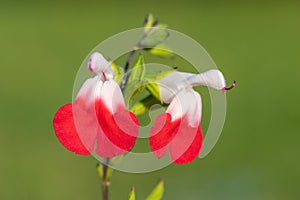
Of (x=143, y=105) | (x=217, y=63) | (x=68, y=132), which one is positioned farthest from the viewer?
(x=217, y=63)

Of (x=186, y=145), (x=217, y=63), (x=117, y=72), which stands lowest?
(x=186, y=145)

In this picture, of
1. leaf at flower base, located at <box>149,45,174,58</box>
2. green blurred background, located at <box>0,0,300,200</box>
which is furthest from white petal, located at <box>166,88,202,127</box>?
green blurred background, located at <box>0,0,300,200</box>

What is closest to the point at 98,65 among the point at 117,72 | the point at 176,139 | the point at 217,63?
the point at 117,72

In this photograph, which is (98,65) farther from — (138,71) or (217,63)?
(217,63)

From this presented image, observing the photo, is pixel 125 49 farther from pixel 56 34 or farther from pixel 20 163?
pixel 56 34

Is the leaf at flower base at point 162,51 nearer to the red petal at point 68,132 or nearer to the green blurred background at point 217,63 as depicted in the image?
the red petal at point 68,132

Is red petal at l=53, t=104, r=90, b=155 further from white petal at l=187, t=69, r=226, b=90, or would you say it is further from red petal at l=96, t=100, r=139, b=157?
white petal at l=187, t=69, r=226, b=90

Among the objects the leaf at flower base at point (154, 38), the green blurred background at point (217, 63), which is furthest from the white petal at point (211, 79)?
the green blurred background at point (217, 63)
